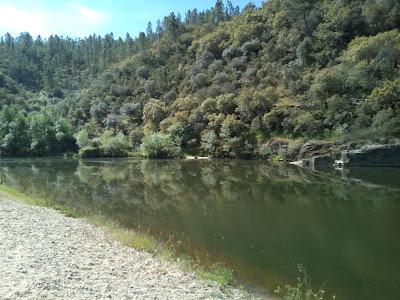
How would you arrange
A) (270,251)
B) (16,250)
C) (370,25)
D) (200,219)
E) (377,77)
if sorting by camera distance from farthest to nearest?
1. (370,25)
2. (377,77)
3. (200,219)
4. (270,251)
5. (16,250)

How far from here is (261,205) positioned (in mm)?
40281

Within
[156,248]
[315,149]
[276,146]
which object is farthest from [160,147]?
[156,248]

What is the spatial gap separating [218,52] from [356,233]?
5119 inches

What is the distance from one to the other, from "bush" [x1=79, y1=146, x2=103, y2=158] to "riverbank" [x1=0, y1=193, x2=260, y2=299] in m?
91.8

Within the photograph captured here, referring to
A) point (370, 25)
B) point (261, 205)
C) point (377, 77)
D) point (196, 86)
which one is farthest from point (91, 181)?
point (370, 25)

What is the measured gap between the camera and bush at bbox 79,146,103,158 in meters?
117

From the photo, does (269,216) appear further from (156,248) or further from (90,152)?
(90,152)

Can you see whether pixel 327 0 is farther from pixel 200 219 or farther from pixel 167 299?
pixel 167 299

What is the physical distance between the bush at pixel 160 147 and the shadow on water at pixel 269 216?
123 ft

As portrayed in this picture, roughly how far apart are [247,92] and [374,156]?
136 ft

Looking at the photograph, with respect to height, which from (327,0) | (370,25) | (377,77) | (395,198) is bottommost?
(395,198)

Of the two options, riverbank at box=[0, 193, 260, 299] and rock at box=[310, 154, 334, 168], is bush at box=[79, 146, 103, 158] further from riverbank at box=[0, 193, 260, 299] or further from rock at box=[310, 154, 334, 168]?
riverbank at box=[0, 193, 260, 299]

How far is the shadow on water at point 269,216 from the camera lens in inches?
853

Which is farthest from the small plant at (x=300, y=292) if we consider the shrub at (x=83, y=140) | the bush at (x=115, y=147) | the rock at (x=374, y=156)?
the shrub at (x=83, y=140)
